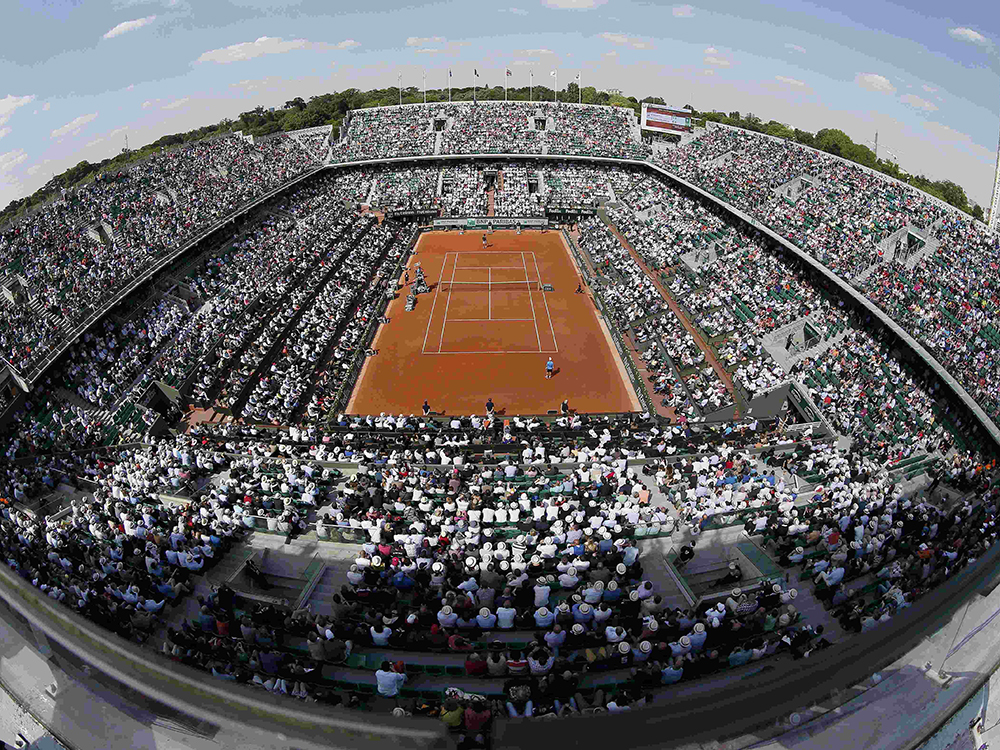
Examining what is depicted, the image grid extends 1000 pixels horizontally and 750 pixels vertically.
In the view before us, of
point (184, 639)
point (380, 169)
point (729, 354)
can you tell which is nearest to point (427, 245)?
point (380, 169)

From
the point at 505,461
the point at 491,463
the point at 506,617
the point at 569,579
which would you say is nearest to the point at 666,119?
the point at 505,461

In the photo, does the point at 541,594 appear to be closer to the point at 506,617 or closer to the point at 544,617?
the point at 544,617

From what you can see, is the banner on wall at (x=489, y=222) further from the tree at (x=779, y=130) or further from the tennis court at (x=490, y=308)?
the tree at (x=779, y=130)

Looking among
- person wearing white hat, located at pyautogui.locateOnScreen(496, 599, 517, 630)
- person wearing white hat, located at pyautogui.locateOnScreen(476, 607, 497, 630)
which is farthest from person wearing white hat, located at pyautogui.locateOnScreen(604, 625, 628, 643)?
person wearing white hat, located at pyautogui.locateOnScreen(476, 607, 497, 630)

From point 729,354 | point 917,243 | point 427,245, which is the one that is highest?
point 427,245

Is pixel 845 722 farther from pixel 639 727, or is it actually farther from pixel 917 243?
pixel 917 243
